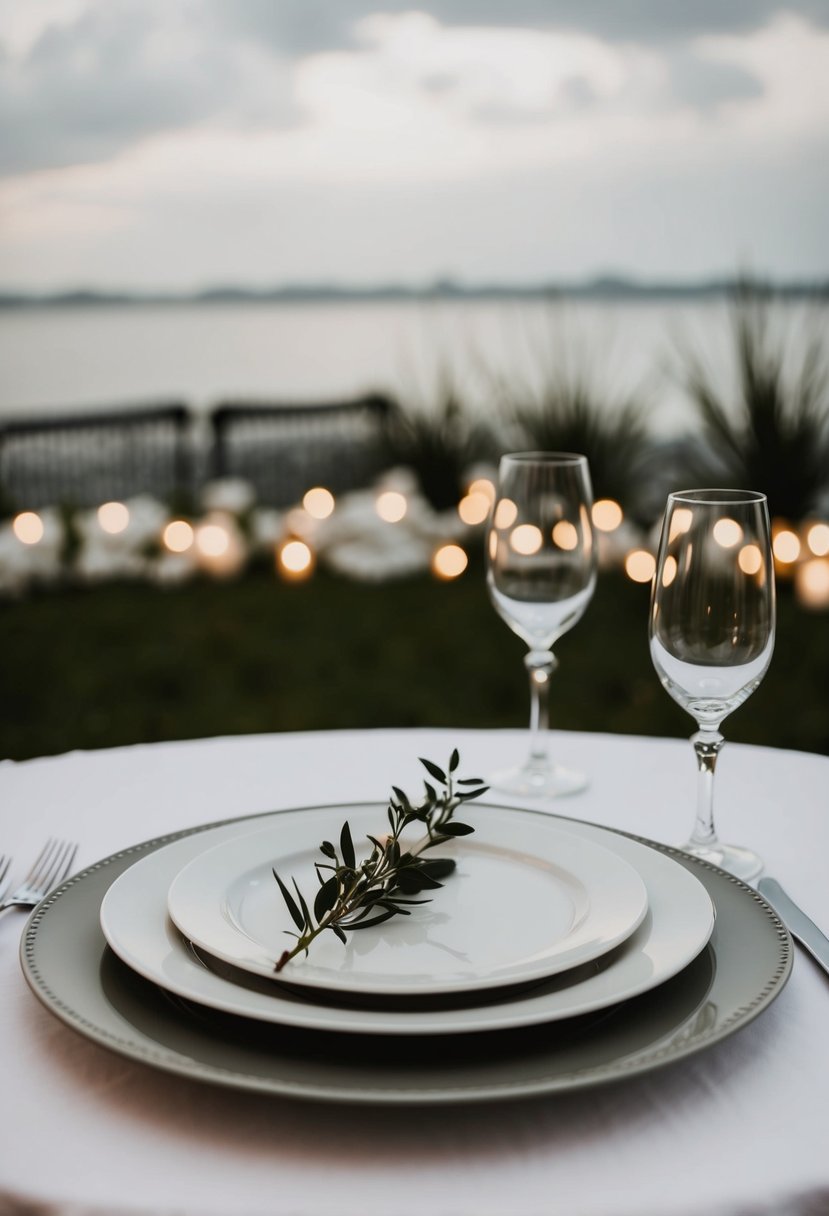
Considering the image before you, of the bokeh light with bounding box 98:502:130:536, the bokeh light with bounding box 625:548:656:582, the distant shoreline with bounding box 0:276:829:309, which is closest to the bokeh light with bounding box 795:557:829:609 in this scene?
the bokeh light with bounding box 625:548:656:582

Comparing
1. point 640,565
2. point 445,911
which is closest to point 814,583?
point 640,565

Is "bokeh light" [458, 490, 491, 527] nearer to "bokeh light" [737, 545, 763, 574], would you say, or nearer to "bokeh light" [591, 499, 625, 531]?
"bokeh light" [591, 499, 625, 531]

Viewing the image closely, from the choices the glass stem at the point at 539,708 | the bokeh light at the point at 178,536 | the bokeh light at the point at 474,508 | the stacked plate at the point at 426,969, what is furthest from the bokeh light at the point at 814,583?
the stacked plate at the point at 426,969

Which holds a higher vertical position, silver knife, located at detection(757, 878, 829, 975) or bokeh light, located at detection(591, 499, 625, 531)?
bokeh light, located at detection(591, 499, 625, 531)

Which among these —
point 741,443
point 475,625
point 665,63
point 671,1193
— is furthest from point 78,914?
point 665,63

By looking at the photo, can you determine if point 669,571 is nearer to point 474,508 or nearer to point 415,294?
point 474,508

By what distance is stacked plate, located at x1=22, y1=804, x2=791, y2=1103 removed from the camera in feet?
1.64

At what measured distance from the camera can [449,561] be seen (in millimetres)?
4344

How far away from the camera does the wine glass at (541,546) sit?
1002 mm

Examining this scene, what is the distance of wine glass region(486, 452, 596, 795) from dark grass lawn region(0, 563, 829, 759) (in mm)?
1942

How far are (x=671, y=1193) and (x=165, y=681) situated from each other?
307cm

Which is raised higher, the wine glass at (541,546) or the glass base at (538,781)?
the wine glass at (541,546)

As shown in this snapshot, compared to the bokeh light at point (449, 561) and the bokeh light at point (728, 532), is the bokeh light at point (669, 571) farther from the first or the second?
the bokeh light at point (449, 561)

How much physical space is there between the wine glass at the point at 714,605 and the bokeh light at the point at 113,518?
372 centimetres
